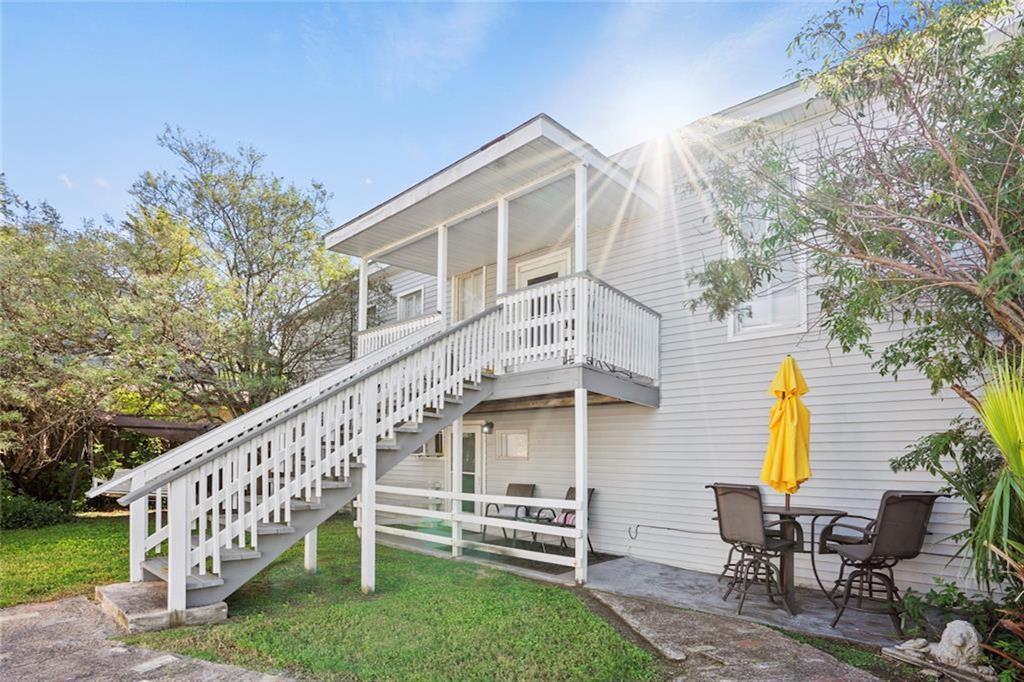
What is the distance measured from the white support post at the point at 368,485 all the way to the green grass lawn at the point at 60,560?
2.65m

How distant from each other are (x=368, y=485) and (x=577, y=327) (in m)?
2.76

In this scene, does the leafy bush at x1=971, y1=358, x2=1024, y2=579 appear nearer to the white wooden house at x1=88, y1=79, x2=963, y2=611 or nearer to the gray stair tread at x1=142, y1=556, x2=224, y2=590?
the white wooden house at x1=88, y1=79, x2=963, y2=611

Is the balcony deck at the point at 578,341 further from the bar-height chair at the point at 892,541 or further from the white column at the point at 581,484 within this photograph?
the bar-height chair at the point at 892,541

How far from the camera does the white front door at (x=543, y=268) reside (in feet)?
31.1

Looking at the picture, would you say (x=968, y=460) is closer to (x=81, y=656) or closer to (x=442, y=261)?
(x=81, y=656)

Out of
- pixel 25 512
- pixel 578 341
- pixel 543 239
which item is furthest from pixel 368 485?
pixel 25 512

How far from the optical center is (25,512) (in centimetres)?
1005

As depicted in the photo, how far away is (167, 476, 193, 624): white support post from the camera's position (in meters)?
4.40

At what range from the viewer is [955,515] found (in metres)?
5.50

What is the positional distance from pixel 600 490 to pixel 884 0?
6.38 meters

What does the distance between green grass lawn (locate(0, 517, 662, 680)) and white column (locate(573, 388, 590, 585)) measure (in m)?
0.46

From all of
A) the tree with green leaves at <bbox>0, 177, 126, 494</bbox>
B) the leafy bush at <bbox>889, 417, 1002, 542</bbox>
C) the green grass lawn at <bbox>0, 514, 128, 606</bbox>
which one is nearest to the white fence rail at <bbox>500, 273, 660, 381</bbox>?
the leafy bush at <bbox>889, 417, 1002, 542</bbox>

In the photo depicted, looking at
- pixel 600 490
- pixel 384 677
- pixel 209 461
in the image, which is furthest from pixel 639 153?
pixel 384 677

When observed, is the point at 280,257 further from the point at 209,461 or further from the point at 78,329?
the point at 209,461
